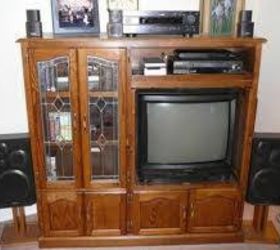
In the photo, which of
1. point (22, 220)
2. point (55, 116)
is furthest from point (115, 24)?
point (22, 220)

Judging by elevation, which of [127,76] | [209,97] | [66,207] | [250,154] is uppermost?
[127,76]

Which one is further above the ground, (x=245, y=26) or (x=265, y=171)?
(x=245, y=26)

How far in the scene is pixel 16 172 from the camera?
2.23 metres

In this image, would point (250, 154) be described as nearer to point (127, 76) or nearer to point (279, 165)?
point (279, 165)

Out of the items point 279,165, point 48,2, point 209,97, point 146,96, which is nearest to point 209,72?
point 209,97

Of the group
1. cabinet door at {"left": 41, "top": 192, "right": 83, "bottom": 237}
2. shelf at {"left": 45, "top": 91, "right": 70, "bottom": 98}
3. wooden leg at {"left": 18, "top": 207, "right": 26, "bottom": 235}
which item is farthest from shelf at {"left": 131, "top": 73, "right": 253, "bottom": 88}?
wooden leg at {"left": 18, "top": 207, "right": 26, "bottom": 235}

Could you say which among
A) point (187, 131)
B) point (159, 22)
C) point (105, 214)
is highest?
point (159, 22)

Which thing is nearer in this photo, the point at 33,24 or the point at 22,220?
the point at 33,24

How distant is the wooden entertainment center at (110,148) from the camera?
2.05m

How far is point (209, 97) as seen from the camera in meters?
2.17

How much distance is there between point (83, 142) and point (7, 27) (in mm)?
909

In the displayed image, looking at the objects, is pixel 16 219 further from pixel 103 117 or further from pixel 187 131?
pixel 187 131

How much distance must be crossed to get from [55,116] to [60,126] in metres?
0.07

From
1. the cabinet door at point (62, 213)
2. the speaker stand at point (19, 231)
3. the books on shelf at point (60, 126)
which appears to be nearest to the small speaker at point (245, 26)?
the books on shelf at point (60, 126)
